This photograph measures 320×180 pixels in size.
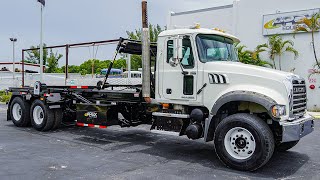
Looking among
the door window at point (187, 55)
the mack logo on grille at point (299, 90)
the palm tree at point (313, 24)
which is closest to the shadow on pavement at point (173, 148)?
the mack logo on grille at point (299, 90)

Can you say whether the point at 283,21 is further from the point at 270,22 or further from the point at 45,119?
the point at 45,119

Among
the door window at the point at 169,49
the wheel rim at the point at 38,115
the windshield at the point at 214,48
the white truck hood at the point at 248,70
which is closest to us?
the white truck hood at the point at 248,70

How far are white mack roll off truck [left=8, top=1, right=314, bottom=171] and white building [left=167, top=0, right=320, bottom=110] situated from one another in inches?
555

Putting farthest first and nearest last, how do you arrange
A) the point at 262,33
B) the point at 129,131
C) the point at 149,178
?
the point at 262,33
the point at 129,131
the point at 149,178

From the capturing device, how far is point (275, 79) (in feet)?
22.5

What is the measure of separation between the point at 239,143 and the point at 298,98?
1.55 metres

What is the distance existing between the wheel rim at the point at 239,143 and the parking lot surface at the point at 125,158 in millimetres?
349

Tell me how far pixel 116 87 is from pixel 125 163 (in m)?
3.81

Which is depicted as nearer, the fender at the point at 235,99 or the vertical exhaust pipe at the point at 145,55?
the fender at the point at 235,99

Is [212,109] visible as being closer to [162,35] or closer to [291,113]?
[291,113]

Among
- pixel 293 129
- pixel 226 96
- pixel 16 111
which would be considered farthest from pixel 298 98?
pixel 16 111

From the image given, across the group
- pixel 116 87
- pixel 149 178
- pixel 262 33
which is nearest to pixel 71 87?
pixel 116 87

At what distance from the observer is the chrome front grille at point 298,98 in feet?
23.2

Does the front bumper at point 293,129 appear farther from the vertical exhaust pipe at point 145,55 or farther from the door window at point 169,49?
the vertical exhaust pipe at point 145,55
